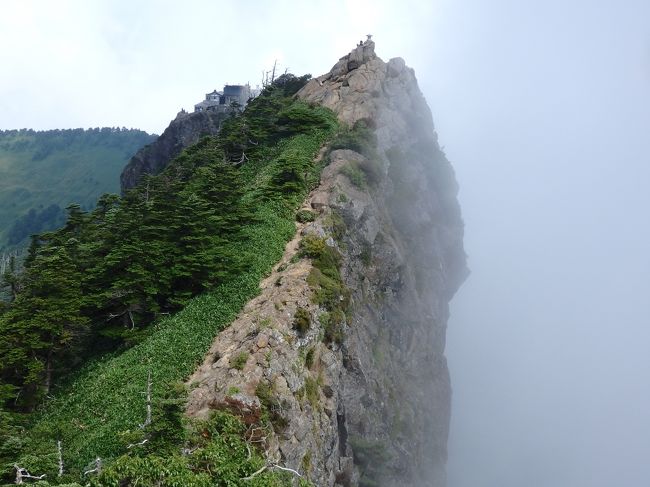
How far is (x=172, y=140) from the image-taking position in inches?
3664

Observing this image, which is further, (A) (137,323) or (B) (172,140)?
(B) (172,140)

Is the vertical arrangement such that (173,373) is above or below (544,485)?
above

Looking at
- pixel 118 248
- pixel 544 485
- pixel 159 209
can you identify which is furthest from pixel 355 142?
pixel 544 485

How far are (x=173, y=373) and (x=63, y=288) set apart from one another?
837 cm

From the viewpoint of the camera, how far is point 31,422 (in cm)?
2169

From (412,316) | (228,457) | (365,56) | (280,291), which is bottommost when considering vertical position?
(228,457)

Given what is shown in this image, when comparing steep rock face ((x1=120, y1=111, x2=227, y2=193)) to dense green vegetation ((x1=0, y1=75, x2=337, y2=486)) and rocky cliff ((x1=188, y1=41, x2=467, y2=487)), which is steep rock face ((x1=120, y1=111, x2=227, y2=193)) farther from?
dense green vegetation ((x1=0, y1=75, x2=337, y2=486))

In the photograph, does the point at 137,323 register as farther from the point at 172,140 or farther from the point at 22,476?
the point at 172,140

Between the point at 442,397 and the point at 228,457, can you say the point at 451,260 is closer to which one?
the point at 442,397

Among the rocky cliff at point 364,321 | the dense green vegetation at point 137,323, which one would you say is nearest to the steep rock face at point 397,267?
the rocky cliff at point 364,321

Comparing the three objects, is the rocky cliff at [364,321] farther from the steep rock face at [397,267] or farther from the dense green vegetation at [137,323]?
the dense green vegetation at [137,323]

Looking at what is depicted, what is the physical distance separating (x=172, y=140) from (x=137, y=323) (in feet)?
237

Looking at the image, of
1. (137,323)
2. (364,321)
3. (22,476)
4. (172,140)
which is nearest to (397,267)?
(364,321)

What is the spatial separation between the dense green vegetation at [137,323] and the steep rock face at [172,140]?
5515 cm
